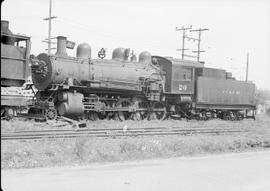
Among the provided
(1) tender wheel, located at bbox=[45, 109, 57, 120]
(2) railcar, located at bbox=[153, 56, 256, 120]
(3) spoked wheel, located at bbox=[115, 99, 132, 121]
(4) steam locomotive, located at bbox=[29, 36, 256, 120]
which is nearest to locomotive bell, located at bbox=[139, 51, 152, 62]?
(4) steam locomotive, located at bbox=[29, 36, 256, 120]

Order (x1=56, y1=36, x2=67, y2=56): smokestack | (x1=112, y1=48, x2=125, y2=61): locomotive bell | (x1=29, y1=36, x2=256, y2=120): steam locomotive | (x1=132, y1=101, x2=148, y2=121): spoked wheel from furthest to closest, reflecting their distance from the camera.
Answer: (x1=112, y1=48, x2=125, y2=61): locomotive bell
(x1=132, y1=101, x2=148, y2=121): spoked wheel
(x1=56, y1=36, x2=67, y2=56): smokestack
(x1=29, y1=36, x2=256, y2=120): steam locomotive

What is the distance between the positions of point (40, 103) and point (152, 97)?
22.9 feet

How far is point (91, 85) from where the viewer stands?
20.0 metres

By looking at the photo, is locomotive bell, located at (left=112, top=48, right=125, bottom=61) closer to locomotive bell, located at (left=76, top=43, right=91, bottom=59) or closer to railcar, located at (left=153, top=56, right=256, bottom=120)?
locomotive bell, located at (left=76, top=43, right=91, bottom=59)

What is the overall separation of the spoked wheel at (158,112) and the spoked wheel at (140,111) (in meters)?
0.36

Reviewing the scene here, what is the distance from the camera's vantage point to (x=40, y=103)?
60.0 feet

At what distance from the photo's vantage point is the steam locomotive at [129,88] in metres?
19.2

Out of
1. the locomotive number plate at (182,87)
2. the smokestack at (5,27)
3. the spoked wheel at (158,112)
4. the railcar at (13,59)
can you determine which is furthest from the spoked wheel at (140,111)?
the smokestack at (5,27)

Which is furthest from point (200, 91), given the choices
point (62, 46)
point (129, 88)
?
point (62, 46)

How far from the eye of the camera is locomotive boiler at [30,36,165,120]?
19.0 metres

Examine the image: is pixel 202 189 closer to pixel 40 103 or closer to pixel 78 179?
pixel 78 179

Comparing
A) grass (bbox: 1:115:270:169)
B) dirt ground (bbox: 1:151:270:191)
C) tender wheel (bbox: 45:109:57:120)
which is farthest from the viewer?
tender wheel (bbox: 45:109:57:120)

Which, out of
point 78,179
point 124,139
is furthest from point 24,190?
point 124,139

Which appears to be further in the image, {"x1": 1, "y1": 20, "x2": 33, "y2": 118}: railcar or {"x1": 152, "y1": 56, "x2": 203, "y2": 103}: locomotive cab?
{"x1": 152, "y1": 56, "x2": 203, "y2": 103}: locomotive cab
